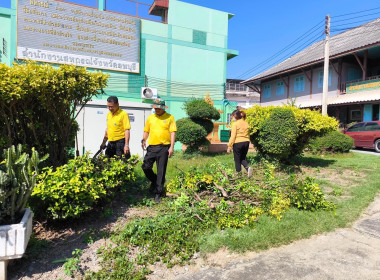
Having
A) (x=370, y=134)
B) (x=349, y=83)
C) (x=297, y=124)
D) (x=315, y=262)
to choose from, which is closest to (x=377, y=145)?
(x=370, y=134)

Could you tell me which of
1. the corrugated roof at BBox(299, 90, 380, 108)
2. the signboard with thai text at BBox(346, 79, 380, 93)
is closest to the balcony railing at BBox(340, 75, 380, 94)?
the signboard with thai text at BBox(346, 79, 380, 93)

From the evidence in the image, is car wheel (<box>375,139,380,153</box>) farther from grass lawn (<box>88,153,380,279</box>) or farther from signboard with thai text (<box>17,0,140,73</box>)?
signboard with thai text (<box>17,0,140,73</box>)

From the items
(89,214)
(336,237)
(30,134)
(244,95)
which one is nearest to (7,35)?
(30,134)

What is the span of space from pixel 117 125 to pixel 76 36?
408 inches

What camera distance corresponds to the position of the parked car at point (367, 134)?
13.1 meters

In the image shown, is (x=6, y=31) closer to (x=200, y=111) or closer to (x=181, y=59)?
(x=181, y=59)

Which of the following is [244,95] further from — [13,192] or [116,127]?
[13,192]

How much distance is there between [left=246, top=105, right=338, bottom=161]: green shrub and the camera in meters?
6.73

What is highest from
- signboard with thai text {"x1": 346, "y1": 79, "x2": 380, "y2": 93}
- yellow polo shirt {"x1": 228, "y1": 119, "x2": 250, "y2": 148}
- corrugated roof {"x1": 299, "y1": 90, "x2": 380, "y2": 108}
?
signboard with thai text {"x1": 346, "y1": 79, "x2": 380, "y2": 93}

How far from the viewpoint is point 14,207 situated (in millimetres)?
2637

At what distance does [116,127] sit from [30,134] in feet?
4.42

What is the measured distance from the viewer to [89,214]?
381cm

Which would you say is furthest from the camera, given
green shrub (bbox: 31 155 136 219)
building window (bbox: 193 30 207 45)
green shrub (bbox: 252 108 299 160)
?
building window (bbox: 193 30 207 45)

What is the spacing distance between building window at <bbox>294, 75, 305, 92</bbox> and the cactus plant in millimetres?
22914
